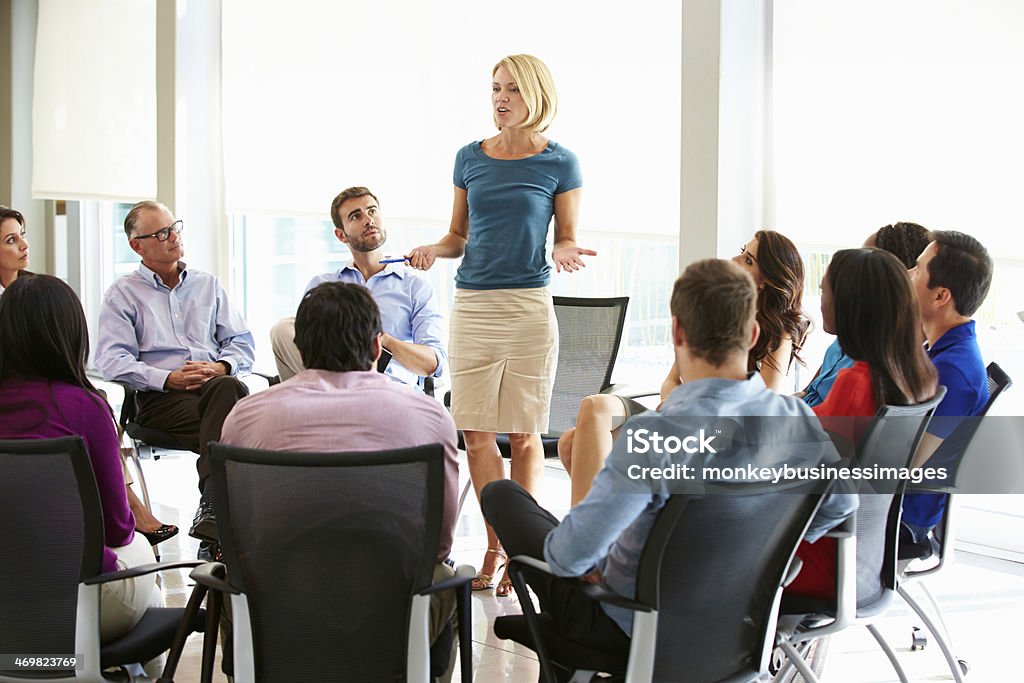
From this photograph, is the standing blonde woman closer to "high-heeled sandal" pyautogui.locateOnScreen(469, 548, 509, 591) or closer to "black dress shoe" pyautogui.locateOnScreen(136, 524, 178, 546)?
"high-heeled sandal" pyautogui.locateOnScreen(469, 548, 509, 591)

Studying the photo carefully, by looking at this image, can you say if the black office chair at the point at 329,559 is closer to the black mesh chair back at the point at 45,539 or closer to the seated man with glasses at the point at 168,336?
the black mesh chair back at the point at 45,539

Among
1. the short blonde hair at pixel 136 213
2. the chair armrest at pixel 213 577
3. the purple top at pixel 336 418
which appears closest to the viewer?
the chair armrest at pixel 213 577

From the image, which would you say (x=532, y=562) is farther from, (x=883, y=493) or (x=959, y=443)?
(x=959, y=443)

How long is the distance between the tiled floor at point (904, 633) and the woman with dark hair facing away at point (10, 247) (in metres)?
1.31

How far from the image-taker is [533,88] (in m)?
3.75

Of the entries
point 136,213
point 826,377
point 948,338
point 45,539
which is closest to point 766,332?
point 826,377

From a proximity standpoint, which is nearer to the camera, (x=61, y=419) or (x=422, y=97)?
(x=61, y=419)

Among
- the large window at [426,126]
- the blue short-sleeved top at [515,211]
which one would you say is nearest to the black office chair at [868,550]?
the blue short-sleeved top at [515,211]

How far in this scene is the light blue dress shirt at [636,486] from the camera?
1968mm

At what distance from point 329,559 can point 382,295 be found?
2.40m

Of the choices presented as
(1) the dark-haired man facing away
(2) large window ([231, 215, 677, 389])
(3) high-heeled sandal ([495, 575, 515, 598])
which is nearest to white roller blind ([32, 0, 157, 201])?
(2) large window ([231, 215, 677, 389])

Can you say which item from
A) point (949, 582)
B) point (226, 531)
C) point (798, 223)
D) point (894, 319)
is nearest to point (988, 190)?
point (798, 223)

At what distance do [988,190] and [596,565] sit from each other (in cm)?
259

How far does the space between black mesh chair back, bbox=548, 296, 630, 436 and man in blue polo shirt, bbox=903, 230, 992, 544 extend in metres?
1.51
